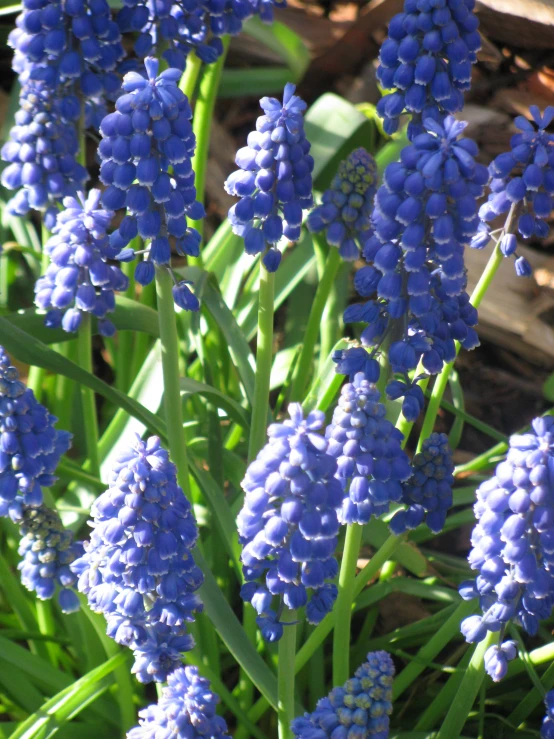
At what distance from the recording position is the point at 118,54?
3.80m

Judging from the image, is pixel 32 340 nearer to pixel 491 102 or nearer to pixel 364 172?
pixel 364 172

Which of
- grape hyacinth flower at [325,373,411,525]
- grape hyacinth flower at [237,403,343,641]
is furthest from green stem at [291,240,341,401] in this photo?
grape hyacinth flower at [237,403,343,641]

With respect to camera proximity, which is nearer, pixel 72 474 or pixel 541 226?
pixel 541 226

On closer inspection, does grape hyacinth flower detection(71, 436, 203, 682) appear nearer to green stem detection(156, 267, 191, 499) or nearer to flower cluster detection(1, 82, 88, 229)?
green stem detection(156, 267, 191, 499)

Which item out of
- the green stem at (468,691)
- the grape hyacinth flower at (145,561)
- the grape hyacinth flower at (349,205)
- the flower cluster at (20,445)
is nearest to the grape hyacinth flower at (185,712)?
the grape hyacinth flower at (145,561)

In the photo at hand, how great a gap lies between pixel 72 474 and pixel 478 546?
181 cm

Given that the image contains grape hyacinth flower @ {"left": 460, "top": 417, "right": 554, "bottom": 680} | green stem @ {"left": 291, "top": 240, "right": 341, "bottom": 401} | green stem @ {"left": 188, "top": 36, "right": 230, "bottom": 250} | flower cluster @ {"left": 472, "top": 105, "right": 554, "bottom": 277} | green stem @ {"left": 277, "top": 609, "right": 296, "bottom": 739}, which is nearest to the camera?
grape hyacinth flower @ {"left": 460, "top": 417, "right": 554, "bottom": 680}

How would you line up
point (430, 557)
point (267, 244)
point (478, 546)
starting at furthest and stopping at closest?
point (430, 557) → point (267, 244) → point (478, 546)

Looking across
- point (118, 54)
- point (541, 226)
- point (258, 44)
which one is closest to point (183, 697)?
point (541, 226)

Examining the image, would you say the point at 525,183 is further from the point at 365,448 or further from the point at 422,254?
the point at 365,448

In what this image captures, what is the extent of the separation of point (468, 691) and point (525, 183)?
1729 millimetres

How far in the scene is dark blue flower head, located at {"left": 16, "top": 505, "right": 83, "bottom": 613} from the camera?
3092mm

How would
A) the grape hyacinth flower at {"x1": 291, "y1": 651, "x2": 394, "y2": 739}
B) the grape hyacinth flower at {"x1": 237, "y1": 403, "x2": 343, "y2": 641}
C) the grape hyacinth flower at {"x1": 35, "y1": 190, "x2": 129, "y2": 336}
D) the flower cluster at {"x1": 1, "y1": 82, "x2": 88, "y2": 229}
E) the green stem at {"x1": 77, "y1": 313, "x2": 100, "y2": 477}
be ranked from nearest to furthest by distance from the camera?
the grape hyacinth flower at {"x1": 237, "y1": 403, "x2": 343, "y2": 641} < the grape hyacinth flower at {"x1": 291, "y1": 651, "x2": 394, "y2": 739} < the grape hyacinth flower at {"x1": 35, "y1": 190, "x2": 129, "y2": 336} < the green stem at {"x1": 77, "y1": 313, "x2": 100, "y2": 477} < the flower cluster at {"x1": 1, "y1": 82, "x2": 88, "y2": 229}

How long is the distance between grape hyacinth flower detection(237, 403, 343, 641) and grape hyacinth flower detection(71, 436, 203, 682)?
217mm
